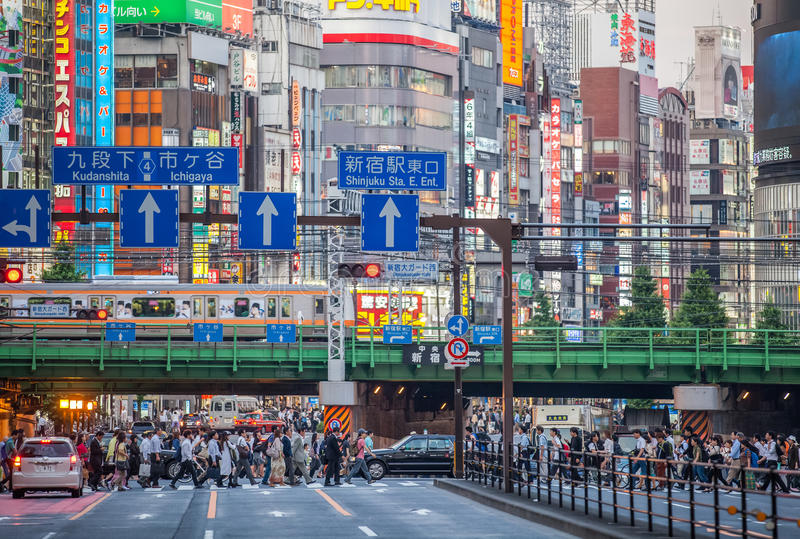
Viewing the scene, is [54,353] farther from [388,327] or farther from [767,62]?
[767,62]

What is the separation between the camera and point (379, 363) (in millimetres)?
66250

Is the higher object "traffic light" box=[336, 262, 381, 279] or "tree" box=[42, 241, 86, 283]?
"tree" box=[42, 241, 86, 283]

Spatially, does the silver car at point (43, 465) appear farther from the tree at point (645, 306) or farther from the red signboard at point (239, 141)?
the red signboard at point (239, 141)

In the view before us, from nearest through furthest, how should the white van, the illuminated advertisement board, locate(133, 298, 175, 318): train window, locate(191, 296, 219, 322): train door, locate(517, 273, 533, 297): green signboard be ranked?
locate(133, 298, 175, 318): train window
locate(191, 296, 219, 322): train door
the white van
locate(517, 273, 533, 297): green signboard
the illuminated advertisement board

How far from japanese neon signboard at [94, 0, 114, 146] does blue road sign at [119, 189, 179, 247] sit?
298 feet

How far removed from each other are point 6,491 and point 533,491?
15095mm

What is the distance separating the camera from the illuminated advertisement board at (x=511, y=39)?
514 feet

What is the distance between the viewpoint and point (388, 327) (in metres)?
66.0

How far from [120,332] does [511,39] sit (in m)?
97.6

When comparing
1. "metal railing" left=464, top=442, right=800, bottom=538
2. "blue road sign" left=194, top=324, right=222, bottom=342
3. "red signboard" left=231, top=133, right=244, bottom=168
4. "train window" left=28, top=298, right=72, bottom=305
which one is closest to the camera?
"metal railing" left=464, top=442, right=800, bottom=538

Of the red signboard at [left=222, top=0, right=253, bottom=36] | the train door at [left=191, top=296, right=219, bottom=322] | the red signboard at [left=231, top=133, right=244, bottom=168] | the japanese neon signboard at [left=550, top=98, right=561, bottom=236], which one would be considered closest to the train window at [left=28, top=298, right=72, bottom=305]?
the train door at [left=191, top=296, right=219, bottom=322]

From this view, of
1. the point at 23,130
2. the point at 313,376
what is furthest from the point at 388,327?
the point at 23,130

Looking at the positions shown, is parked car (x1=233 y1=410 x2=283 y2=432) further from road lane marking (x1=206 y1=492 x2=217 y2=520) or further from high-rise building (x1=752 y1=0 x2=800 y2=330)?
road lane marking (x1=206 y1=492 x2=217 y2=520)

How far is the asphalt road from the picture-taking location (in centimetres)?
2503
